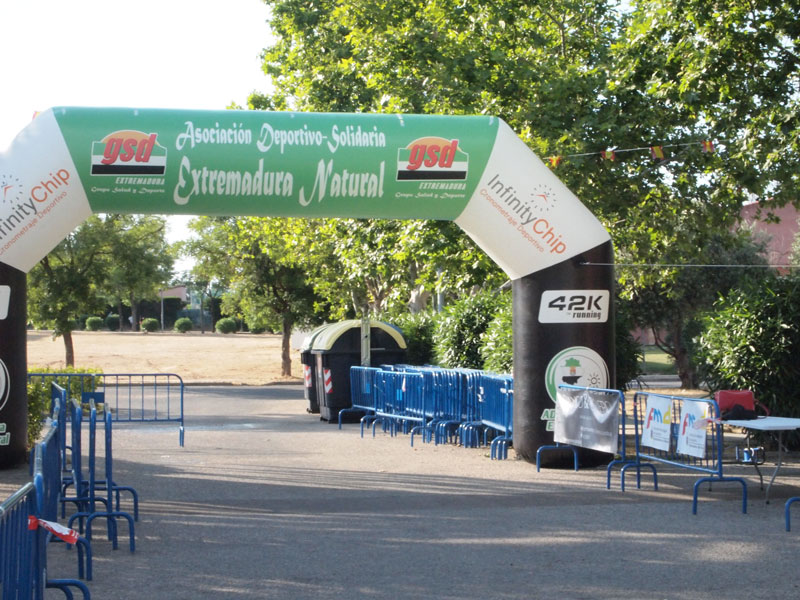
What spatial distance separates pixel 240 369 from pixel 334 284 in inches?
464

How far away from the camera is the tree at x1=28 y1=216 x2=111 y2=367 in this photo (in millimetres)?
29531

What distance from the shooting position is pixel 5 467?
12.2 metres

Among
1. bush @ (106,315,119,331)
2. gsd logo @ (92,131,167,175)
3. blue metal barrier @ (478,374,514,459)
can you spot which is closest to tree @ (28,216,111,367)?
blue metal barrier @ (478,374,514,459)

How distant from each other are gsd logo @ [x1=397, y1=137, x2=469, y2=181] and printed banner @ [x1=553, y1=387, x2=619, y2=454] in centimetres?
298

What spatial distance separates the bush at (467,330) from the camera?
19125mm

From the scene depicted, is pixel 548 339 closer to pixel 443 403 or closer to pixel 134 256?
pixel 443 403

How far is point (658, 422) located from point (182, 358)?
40.9 m

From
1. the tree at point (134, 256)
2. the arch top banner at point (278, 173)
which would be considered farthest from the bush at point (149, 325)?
the arch top banner at point (278, 173)

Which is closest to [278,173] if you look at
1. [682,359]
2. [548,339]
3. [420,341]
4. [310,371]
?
[548,339]

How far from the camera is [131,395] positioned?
28.1 meters

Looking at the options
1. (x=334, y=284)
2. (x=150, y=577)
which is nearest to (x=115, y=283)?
(x=334, y=284)

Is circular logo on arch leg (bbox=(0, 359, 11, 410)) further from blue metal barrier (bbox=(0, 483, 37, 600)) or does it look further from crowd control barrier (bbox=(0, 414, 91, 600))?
blue metal barrier (bbox=(0, 483, 37, 600))

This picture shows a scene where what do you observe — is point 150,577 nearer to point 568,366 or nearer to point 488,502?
point 488,502

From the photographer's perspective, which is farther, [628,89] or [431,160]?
[628,89]
